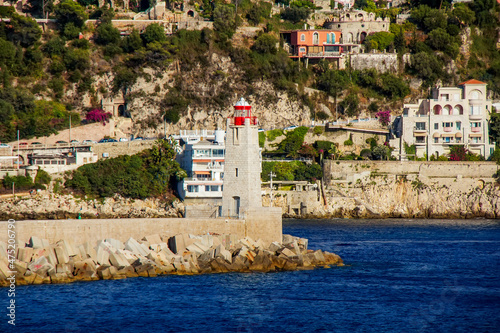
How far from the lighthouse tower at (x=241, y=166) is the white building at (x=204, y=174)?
26941mm

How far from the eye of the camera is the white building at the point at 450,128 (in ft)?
257

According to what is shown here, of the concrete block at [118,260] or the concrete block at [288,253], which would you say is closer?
the concrete block at [118,260]

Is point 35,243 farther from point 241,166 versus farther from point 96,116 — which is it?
point 96,116

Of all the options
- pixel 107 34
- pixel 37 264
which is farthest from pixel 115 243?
pixel 107 34

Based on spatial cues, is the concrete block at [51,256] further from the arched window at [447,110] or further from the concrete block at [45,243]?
the arched window at [447,110]

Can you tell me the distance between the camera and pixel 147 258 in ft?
127

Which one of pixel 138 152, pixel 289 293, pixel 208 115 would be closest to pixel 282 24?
pixel 208 115

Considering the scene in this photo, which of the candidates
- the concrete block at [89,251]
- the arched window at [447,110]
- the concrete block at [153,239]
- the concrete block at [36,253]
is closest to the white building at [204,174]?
the arched window at [447,110]

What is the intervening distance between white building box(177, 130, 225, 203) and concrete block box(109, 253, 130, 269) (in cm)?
3135

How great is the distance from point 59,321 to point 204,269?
921 cm

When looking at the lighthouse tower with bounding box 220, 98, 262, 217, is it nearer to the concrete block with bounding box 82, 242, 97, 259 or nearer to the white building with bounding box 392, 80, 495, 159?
the concrete block with bounding box 82, 242, 97, 259

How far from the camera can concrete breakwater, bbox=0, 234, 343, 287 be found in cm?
3625

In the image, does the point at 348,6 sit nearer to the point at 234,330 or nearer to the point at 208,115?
the point at 208,115

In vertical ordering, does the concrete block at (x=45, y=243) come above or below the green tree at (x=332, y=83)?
below
